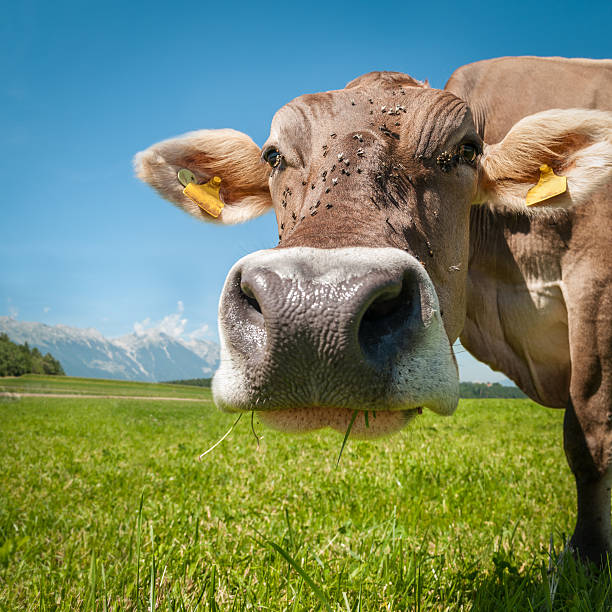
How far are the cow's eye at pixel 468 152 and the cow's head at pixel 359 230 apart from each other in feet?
0.04

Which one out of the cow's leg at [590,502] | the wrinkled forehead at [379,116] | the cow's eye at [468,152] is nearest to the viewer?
the wrinkled forehead at [379,116]

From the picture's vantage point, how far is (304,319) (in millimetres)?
1562

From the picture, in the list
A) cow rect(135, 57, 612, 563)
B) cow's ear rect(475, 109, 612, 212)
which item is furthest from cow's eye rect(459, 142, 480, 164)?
cow's ear rect(475, 109, 612, 212)

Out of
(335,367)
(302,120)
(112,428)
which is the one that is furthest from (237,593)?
(112,428)

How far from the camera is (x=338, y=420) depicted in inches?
77.3

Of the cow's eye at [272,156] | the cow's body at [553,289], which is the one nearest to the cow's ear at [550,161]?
the cow's body at [553,289]

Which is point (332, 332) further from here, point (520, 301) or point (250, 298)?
point (520, 301)

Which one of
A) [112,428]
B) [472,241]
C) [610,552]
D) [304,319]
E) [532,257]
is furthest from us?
[112,428]

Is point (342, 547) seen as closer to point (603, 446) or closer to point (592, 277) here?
point (603, 446)

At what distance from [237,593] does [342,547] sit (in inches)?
36.8

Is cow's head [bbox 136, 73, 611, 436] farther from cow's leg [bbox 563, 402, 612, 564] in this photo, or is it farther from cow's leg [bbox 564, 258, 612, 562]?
cow's leg [bbox 563, 402, 612, 564]

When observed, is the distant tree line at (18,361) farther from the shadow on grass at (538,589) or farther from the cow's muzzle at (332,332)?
the cow's muzzle at (332,332)

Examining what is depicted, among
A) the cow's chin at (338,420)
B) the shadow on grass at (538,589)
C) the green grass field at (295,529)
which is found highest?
the cow's chin at (338,420)

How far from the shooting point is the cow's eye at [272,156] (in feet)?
9.96
